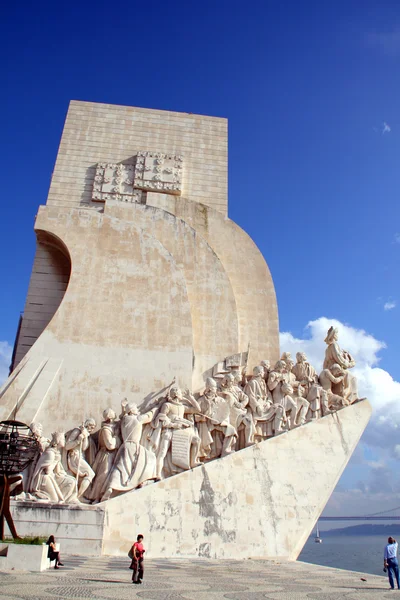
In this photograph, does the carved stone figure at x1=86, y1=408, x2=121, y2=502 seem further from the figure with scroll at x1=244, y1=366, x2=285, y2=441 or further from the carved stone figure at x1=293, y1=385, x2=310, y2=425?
the carved stone figure at x1=293, y1=385, x2=310, y2=425

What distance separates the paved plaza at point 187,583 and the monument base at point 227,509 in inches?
23.7

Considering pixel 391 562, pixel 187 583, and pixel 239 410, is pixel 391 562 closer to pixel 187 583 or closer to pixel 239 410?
pixel 187 583

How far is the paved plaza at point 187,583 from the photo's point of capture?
3270 mm

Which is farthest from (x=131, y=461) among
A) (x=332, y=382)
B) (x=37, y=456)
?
(x=332, y=382)

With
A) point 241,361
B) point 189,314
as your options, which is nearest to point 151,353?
point 189,314

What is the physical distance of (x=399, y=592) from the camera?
4047 mm

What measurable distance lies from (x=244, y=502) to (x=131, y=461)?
174 cm

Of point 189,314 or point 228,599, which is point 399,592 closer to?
point 228,599

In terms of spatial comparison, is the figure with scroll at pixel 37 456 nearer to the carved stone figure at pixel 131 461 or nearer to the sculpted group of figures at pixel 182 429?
the sculpted group of figures at pixel 182 429

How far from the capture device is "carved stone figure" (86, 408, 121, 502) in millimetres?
6812

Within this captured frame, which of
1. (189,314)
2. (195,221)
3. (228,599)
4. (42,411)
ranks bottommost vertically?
(228,599)

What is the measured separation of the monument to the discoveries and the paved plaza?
41.8 inches

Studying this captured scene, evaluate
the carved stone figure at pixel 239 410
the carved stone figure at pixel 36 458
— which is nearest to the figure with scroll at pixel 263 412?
the carved stone figure at pixel 239 410

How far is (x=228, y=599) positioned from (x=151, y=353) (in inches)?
217
